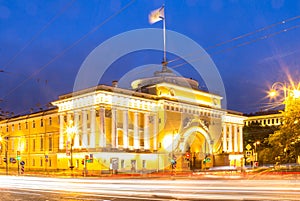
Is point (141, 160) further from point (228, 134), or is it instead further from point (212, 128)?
point (228, 134)

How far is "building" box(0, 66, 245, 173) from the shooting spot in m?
57.2

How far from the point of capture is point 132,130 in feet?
204

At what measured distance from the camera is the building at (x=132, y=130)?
57188 mm

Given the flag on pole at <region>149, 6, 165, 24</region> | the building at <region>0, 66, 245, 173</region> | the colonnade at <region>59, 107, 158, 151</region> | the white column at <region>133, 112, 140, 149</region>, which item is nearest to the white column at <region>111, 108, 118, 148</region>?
the colonnade at <region>59, 107, 158, 151</region>

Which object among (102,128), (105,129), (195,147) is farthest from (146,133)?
(195,147)

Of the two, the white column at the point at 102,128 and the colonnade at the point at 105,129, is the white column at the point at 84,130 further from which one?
the white column at the point at 102,128

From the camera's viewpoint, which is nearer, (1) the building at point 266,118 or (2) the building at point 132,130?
(2) the building at point 132,130

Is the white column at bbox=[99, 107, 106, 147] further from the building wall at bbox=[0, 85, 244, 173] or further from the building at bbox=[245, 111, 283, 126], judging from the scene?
the building at bbox=[245, 111, 283, 126]

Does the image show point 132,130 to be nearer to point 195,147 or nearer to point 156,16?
point 195,147

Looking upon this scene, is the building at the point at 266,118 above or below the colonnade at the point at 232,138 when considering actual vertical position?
above

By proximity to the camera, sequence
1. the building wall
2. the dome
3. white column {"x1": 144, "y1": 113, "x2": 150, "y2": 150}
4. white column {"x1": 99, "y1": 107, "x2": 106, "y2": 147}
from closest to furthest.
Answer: white column {"x1": 99, "y1": 107, "x2": 106, "y2": 147} < the building wall < white column {"x1": 144, "y1": 113, "x2": 150, "y2": 150} < the dome

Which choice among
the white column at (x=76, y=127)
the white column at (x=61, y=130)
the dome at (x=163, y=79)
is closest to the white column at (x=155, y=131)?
the dome at (x=163, y=79)

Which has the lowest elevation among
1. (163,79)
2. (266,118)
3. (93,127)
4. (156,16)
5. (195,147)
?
(195,147)

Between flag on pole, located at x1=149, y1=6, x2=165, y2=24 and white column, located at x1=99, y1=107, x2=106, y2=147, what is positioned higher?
flag on pole, located at x1=149, y1=6, x2=165, y2=24
